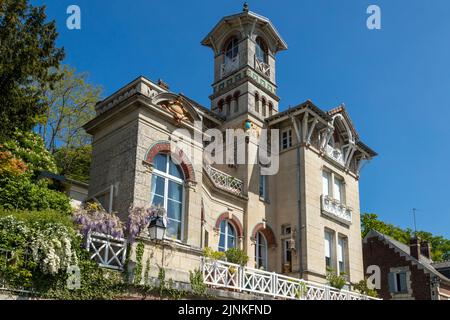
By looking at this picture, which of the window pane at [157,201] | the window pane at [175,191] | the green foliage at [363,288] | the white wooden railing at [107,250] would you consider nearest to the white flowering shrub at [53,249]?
the white wooden railing at [107,250]

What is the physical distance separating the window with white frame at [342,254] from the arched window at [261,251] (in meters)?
3.81

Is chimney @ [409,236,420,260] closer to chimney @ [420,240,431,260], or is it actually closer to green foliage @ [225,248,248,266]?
chimney @ [420,240,431,260]

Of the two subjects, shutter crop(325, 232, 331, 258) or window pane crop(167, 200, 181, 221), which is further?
shutter crop(325, 232, 331, 258)

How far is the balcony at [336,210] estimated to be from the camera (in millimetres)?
22475

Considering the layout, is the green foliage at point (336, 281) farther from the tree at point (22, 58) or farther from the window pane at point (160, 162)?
the tree at point (22, 58)

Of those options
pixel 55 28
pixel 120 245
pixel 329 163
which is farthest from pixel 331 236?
pixel 55 28

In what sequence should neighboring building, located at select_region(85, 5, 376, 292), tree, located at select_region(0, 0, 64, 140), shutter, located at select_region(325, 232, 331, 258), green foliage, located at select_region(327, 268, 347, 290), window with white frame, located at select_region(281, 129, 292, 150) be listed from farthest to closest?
window with white frame, located at select_region(281, 129, 292, 150) → shutter, located at select_region(325, 232, 331, 258) → green foliage, located at select_region(327, 268, 347, 290) → neighboring building, located at select_region(85, 5, 376, 292) → tree, located at select_region(0, 0, 64, 140)

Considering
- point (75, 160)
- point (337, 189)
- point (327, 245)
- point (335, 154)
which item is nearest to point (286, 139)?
point (335, 154)

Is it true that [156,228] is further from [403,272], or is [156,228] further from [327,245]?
[403,272]

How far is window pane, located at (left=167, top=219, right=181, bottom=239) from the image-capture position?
14.4 meters

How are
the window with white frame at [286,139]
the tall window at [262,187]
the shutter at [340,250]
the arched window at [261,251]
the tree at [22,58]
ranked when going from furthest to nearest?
the shutter at [340,250], the window with white frame at [286,139], the tall window at [262,187], the arched window at [261,251], the tree at [22,58]

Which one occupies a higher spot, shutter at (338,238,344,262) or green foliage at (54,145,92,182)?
green foliage at (54,145,92,182)

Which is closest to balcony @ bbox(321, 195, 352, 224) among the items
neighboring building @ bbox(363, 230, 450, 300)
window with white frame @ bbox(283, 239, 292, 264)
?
window with white frame @ bbox(283, 239, 292, 264)

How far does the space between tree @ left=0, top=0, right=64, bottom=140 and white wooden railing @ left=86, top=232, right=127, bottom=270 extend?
4.22 metres
